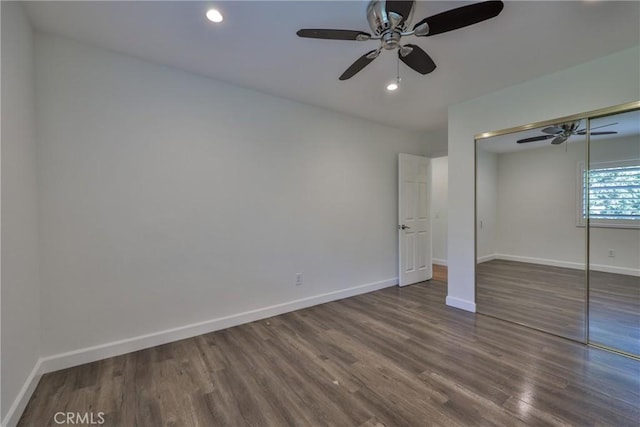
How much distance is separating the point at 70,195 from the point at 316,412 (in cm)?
247

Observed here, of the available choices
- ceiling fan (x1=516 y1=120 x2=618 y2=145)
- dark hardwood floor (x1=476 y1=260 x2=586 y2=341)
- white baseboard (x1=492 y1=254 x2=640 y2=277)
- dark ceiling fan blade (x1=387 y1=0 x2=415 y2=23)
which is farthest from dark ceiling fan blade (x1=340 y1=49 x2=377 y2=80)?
white baseboard (x1=492 y1=254 x2=640 y2=277)

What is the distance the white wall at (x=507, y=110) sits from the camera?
229cm

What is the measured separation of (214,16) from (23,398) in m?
2.77

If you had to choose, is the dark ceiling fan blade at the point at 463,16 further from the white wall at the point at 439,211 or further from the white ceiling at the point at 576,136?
the white wall at the point at 439,211

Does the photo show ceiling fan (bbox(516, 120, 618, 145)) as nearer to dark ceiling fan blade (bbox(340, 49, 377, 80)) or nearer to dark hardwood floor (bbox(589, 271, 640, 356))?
dark hardwood floor (bbox(589, 271, 640, 356))

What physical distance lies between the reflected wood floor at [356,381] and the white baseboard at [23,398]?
5cm

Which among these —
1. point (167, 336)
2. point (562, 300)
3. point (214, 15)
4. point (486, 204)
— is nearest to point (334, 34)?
point (214, 15)

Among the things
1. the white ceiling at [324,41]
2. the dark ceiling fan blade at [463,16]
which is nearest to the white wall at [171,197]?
the white ceiling at [324,41]

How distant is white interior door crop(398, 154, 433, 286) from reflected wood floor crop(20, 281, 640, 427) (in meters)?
1.58

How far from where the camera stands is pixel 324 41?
2107 millimetres

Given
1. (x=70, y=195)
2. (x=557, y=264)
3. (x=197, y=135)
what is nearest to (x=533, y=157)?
(x=557, y=264)

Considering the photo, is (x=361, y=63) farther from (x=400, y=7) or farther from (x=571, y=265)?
(x=571, y=265)

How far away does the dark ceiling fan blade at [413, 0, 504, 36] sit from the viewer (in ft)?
4.58

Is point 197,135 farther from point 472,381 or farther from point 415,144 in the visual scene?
point 415,144
